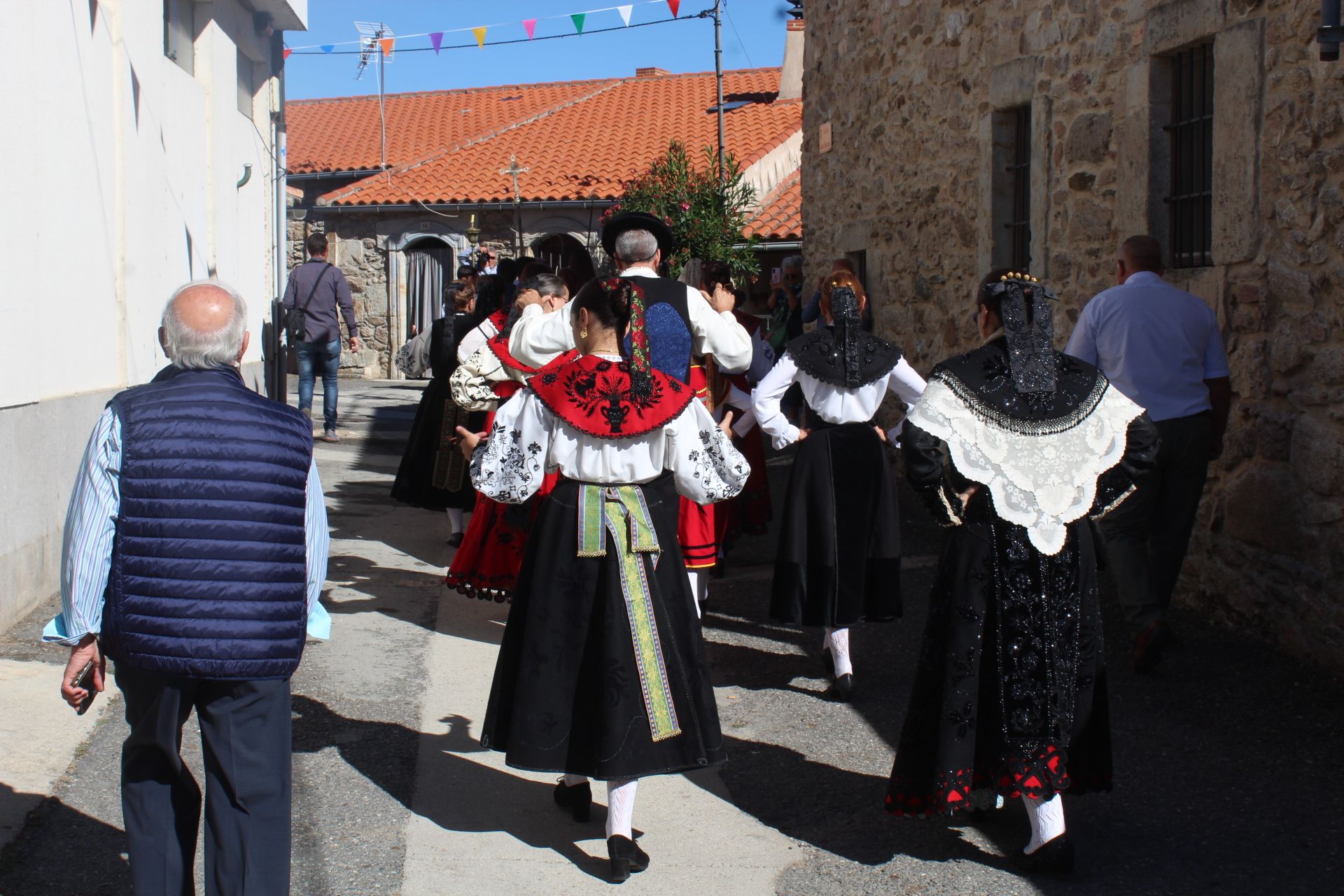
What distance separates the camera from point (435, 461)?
27.5ft

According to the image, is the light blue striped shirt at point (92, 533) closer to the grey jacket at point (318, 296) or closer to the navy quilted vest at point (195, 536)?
the navy quilted vest at point (195, 536)

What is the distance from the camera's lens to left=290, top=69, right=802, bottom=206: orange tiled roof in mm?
25516

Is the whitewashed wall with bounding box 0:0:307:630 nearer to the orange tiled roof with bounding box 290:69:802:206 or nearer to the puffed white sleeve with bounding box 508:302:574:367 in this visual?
the puffed white sleeve with bounding box 508:302:574:367

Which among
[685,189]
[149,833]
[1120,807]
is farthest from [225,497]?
[685,189]

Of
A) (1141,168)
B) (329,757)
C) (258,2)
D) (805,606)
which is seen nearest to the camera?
(329,757)

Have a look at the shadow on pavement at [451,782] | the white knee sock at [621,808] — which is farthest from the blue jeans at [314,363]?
the white knee sock at [621,808]

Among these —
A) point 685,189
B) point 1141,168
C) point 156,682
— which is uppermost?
point 685,189

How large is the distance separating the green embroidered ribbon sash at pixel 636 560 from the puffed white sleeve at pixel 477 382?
2265 millimetres

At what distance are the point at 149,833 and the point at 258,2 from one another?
1094 centimetres

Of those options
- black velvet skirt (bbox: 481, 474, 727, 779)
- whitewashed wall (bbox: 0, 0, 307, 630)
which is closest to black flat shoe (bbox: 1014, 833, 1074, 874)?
black velvet skirt (bbox: 481, 474, 727, 779)

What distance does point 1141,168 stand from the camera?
7.04 meters

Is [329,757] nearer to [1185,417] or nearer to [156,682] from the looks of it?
[156,682]

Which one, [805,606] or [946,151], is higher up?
[946,151]

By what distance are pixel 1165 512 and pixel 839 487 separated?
5.04 feet
